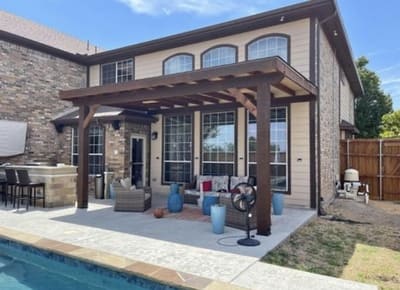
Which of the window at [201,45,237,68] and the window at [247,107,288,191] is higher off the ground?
the window at [201,45,237,68]

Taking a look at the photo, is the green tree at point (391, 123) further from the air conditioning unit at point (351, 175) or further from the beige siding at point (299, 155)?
the beige siding at point (299, 155)

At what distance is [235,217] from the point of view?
671 cm

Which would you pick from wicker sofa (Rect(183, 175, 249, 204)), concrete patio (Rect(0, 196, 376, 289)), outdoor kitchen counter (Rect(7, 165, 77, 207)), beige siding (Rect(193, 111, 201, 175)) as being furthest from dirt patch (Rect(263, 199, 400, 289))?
outdoor kitchen counter (Rect(7, 165, 77, 207))

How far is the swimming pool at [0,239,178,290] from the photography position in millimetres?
4262

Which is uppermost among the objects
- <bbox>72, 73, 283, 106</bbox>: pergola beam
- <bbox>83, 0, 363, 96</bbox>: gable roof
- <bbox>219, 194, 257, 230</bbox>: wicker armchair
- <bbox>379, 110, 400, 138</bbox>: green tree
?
<bbox>83, 0, 363, 96</bbox>: gable roof

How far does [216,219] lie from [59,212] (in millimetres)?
4630

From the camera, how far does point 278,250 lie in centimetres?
530

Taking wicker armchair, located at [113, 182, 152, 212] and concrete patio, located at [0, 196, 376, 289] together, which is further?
wicker armchair, located at [113, 182, 152, 212]

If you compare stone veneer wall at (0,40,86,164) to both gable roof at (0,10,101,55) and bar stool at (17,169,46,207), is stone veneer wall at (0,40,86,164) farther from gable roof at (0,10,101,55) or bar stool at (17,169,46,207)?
bar stool at (17,169,46,207)

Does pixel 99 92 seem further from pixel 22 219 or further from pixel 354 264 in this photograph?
pixel 354 264

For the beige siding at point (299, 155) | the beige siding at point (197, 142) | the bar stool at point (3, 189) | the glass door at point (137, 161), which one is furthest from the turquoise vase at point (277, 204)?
the bar stool at point (3, 189)

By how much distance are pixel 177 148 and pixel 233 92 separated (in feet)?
17.9

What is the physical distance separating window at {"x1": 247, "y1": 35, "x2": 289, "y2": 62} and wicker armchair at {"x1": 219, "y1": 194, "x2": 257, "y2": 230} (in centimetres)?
509

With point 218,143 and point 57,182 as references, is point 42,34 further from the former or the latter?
point 218,143
